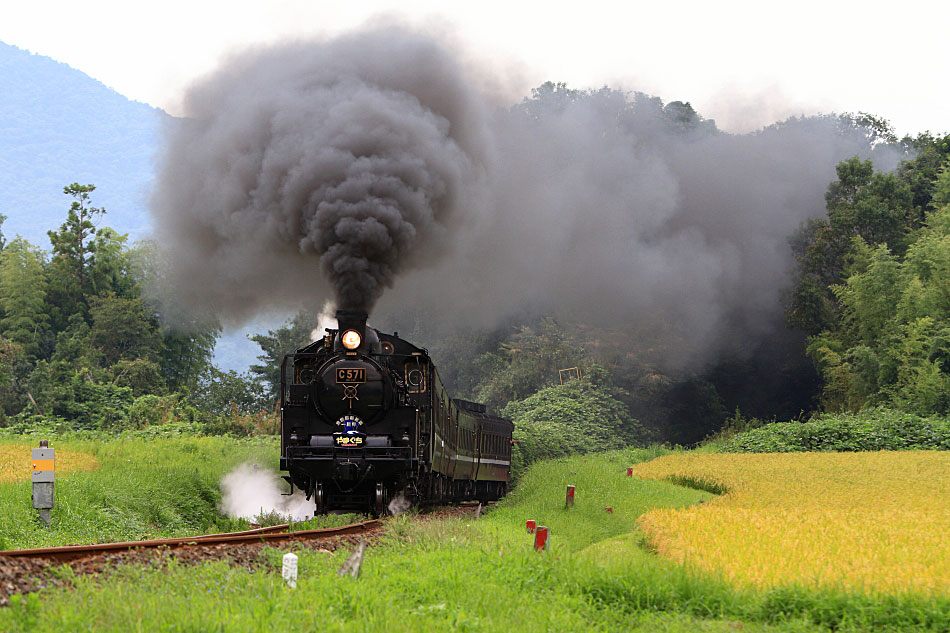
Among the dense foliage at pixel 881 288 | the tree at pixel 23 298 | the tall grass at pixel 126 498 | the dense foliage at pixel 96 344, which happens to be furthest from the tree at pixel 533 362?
the tall grass at pixel 126 498

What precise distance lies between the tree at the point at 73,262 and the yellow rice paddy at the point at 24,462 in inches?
901

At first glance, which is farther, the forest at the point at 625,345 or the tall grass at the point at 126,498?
the forest at the point at 625,345

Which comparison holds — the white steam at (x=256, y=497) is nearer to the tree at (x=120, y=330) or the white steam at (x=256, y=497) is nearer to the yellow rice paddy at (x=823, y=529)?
the yellow rice paddy at (x=823, y=529)

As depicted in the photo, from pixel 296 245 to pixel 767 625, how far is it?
458 inches

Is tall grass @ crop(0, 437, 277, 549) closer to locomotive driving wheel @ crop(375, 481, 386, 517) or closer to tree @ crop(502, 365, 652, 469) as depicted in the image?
locomotive driving wheel @ crop(375, 481, 386, 517)

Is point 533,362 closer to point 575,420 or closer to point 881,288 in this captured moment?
point 575,420

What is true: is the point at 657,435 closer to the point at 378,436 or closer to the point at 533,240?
the point at 533,240

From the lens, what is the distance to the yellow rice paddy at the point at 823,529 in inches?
320

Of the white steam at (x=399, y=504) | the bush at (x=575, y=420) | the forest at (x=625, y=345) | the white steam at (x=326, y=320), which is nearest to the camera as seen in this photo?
the white steam at (x=399, y=504)

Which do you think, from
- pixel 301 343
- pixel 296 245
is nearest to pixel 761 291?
pixel 301 343

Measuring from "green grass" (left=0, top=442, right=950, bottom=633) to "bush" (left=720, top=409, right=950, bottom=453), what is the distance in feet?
77.2

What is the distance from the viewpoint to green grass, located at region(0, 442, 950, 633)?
18.7ft

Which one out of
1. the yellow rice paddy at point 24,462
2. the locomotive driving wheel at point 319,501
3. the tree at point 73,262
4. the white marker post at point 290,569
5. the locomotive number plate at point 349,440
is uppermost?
the tree at point 73,262

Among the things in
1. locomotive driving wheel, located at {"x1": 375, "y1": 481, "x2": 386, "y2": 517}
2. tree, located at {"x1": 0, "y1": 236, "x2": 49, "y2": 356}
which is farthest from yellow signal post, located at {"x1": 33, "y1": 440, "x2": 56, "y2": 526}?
tree, located at {"x1": 0, "y1": 236, "x2": 49, "y2": 356}
